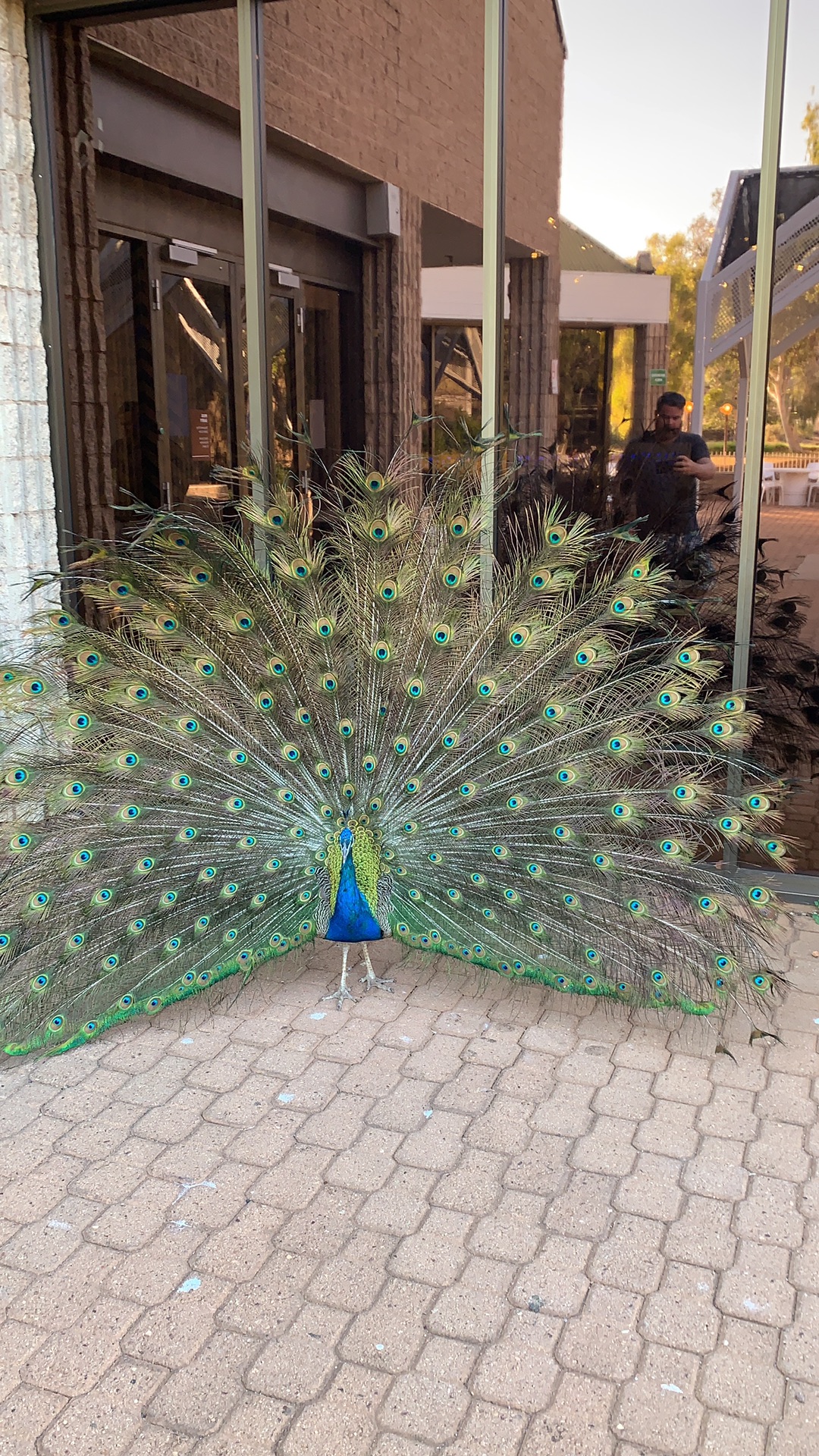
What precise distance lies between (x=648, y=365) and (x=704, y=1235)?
3.46 meters

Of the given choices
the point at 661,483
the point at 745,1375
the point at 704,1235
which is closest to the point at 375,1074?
the point at 704,1235

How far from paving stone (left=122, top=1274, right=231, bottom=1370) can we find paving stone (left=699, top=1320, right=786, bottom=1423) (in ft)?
3.56

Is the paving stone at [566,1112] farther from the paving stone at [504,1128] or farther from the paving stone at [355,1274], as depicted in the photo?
the paving stone at [355,1274]

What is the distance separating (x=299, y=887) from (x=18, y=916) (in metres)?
0.90

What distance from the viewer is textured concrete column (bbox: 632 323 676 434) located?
4.85m

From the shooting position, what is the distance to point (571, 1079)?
358cm

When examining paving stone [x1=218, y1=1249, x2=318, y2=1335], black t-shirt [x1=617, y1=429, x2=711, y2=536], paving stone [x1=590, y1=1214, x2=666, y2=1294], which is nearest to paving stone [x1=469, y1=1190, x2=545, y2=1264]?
paving stone [x1=590, y1=1214, x2=666, y2=1294]

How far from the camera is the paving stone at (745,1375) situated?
2.33 m

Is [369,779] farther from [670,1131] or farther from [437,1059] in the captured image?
[670,1131]

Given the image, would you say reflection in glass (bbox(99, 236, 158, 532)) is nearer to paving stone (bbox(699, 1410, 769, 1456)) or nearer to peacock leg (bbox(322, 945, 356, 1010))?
peacock leg (bbox(322, 945, 356, 1010))

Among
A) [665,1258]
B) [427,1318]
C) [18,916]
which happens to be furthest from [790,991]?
[18,916]

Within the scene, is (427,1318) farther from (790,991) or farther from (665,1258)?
(790,991)

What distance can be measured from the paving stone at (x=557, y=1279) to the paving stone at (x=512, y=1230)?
0.04 meters

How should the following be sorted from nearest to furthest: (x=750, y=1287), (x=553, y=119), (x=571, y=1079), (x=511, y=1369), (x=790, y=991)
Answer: (x=511, y=1369), (x=750, y=1287), (x=571, y=1079), (x=790, y=991), (x=553, y=119)
